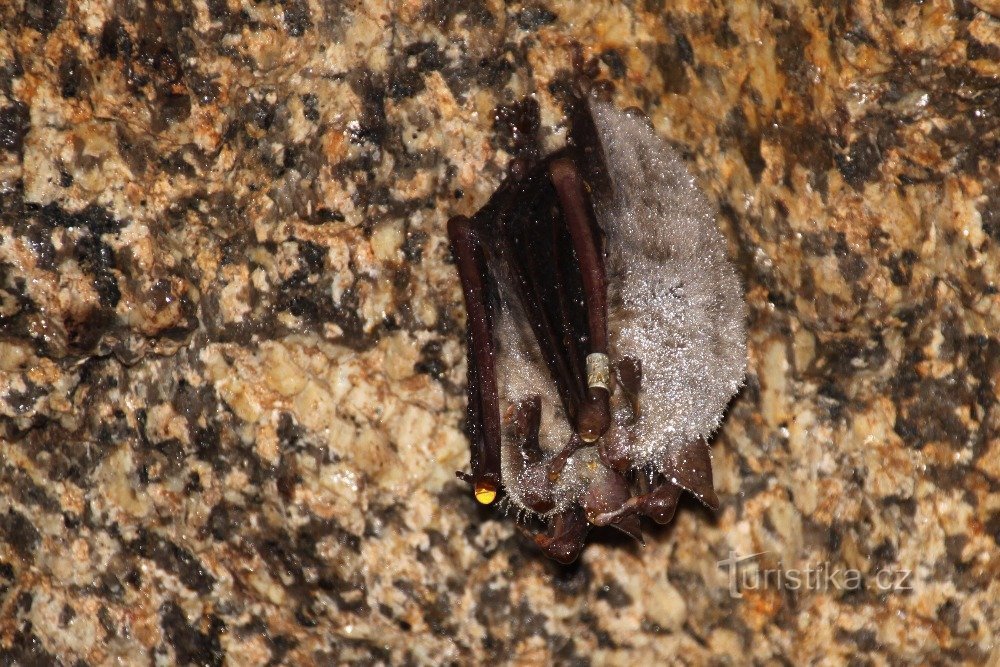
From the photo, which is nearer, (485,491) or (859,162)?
(485,491)

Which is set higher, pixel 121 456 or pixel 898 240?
pixel 898 240

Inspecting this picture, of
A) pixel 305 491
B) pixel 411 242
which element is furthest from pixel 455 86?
pixel 305 491

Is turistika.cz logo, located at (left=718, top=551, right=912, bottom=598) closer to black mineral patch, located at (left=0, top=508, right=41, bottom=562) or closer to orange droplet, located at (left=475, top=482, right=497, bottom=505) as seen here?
orange droplet, located at (left=475, top=482, right=497, bottom=505)

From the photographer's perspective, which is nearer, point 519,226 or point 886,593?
point 519,226

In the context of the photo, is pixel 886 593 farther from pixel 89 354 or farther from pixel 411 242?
pixel 89 354

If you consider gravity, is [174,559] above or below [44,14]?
below

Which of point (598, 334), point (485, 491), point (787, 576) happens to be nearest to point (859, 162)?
point (598, 334)

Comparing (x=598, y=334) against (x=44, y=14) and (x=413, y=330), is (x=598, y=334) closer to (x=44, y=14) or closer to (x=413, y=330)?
(x=413, y=330)

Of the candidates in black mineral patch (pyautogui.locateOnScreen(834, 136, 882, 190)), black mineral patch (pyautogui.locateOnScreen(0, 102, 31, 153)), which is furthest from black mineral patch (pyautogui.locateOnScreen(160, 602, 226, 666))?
black mineral patch (pyautogui.locateOnScreen(834, 136, 882, 190))
